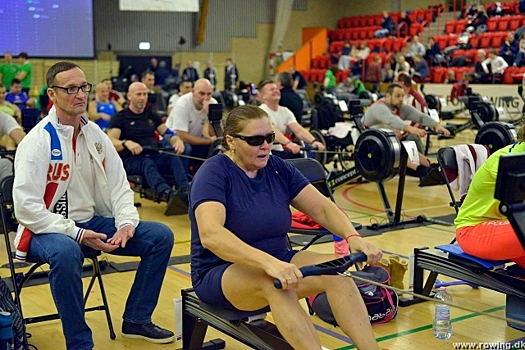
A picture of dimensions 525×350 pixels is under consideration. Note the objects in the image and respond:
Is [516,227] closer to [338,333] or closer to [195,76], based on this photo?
[338,333]

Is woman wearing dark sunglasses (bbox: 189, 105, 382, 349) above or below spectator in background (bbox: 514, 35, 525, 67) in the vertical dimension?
below

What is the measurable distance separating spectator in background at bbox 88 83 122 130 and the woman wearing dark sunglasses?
6105 mm

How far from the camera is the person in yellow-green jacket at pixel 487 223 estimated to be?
3.53 m

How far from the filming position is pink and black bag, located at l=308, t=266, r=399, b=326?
12.5 ft

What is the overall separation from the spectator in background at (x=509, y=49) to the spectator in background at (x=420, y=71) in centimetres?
167

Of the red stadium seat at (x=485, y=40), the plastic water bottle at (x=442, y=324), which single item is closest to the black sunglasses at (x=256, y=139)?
the plastic water bottle at (x=442, y=324)

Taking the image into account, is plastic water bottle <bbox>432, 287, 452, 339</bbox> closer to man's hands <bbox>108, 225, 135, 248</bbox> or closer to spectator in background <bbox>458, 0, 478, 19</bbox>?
man's hands <bbox>108, 225, 135, 248</bbox>

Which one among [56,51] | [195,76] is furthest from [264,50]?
[56,51]

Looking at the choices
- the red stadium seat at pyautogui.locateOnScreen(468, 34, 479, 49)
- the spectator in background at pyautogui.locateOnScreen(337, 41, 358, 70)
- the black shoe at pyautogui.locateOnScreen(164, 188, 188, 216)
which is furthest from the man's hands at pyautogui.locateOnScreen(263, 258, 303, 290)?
the spectator in background at pyautogui.locateOnScreen(337, 41, 358, 70)

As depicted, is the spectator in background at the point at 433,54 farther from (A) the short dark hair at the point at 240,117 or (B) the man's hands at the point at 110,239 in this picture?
(A) the short dark hair at the point at 240,117

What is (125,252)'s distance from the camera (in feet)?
11.7

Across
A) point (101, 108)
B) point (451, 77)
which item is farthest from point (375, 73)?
point (101, 108)

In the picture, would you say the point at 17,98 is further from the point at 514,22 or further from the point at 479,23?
the point at 514,22

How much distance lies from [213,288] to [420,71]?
15.2m
